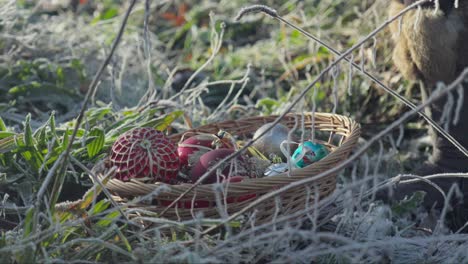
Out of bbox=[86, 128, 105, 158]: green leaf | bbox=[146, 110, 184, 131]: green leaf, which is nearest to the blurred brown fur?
bbox=[146, 110, 184, 131]: green leaf

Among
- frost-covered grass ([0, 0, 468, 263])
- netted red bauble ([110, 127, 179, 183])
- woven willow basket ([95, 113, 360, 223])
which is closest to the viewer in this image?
frost-covered grass ([0, 0, 468, 263])

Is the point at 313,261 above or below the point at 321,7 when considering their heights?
below

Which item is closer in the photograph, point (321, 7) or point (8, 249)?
point (8, 249)

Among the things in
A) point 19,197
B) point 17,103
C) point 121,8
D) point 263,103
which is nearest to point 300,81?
point 263,103

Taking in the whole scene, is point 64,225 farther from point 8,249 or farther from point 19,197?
point 19,197

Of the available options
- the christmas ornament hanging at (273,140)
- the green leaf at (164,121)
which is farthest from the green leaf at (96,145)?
the christmas ornament hanging at (273,140)

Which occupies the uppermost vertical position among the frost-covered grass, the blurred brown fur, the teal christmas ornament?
the blurred brown fur

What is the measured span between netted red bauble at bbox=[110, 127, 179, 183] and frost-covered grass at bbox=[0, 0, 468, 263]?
142 mm

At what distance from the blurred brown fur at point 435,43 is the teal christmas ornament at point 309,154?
0.55 metres

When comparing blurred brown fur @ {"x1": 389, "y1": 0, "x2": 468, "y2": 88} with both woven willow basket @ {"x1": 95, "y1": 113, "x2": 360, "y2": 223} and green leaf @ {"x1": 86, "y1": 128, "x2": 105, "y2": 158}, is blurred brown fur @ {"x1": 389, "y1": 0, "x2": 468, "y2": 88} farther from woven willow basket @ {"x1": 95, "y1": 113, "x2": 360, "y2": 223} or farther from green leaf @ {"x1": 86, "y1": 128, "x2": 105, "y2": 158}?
green leaf @ {"x1": 86, "y1": 128, "x2": 105, "y2": 158}

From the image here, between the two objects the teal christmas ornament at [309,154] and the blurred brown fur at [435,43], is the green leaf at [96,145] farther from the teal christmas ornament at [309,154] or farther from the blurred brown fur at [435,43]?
the blurred brown fur at [435,43]

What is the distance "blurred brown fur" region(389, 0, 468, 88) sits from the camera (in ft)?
8.23

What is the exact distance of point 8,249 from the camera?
5.28ft

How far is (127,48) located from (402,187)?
161 cm
